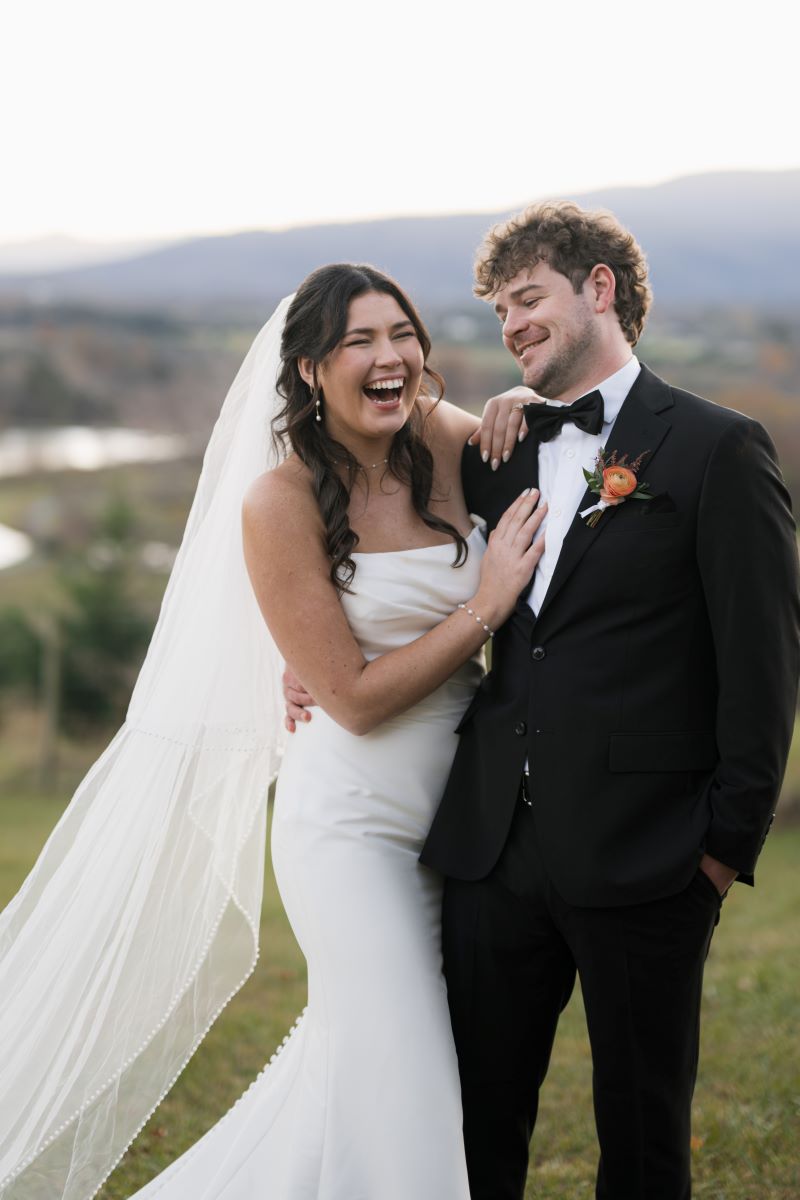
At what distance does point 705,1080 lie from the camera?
507 cm

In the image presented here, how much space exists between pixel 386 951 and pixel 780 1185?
176 cm

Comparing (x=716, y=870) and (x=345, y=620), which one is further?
(x=345, y=620)

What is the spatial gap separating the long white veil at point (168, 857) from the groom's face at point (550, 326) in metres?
0.74

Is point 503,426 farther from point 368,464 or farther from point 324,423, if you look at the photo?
point 324,423

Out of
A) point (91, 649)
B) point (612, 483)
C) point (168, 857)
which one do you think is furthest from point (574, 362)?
point (91, 649)

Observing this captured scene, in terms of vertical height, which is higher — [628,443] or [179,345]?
[628,443]

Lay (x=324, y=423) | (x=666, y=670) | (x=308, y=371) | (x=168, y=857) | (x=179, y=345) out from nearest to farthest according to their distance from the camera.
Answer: (x=666, y=670)
(x=308, y=371)
(x=324, y=423)
(x=168, y=857)
(x=179, y=345)

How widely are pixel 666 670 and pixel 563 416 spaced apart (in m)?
0.69

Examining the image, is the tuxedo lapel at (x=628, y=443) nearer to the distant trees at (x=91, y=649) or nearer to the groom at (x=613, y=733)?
the groom at (x=613, y=733)

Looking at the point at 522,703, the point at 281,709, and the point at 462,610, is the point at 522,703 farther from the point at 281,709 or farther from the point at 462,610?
the point at 281,709

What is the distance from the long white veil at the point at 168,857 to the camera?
3471mm

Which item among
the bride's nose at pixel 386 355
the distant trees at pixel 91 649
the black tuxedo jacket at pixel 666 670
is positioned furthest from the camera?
the distant trees at pixel 91 649

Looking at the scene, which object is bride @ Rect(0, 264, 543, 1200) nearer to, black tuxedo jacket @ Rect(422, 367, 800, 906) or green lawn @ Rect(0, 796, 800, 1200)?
black tuxedo jacket @ Rect(422, 367, 800, 906)

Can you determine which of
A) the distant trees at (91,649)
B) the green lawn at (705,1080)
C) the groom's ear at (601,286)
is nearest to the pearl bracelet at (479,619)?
the groom's ear at (601,286)
